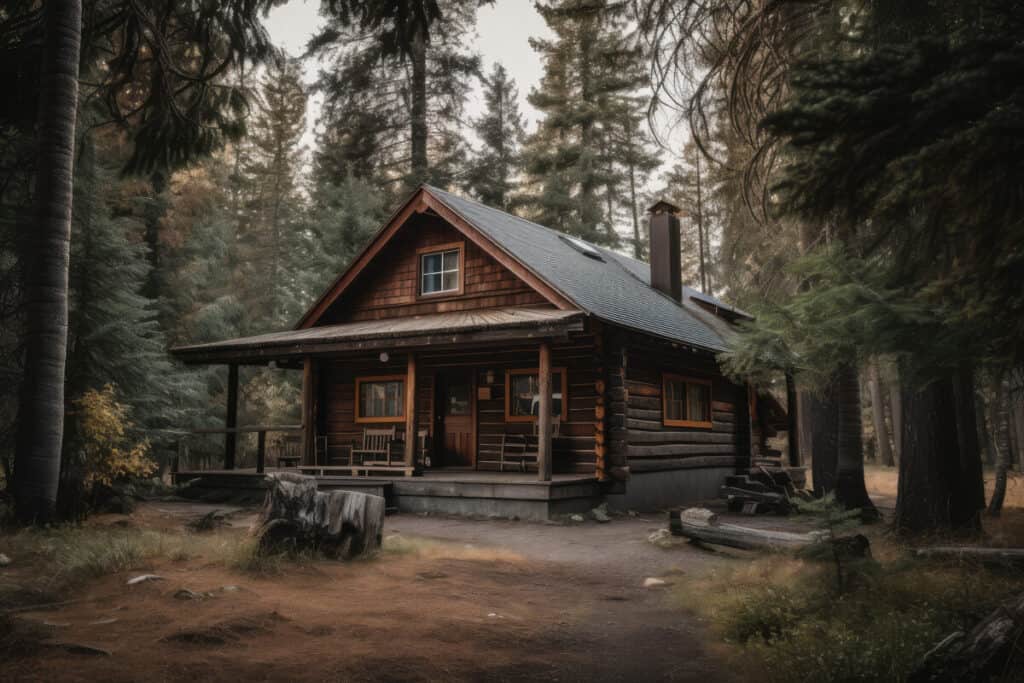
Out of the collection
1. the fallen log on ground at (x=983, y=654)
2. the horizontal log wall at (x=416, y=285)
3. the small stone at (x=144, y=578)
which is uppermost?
the horizontal log wall at (x=416, y=285)

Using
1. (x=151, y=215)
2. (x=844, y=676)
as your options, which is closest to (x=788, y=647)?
(x=844, y=676)

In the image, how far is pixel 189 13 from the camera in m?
10.6

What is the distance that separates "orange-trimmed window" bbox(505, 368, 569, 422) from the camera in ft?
48.2

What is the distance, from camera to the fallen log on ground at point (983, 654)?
3.62 metres

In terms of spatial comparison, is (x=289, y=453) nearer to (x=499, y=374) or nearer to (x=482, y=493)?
(x=499, y=374)

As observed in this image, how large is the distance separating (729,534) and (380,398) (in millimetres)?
9989

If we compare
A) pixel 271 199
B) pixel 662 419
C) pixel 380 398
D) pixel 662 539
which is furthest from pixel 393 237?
pixel 271 199

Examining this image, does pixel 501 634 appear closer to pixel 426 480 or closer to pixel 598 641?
pixel 598 641

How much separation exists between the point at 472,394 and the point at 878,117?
13359mm

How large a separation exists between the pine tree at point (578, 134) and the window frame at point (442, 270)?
13.1 meters

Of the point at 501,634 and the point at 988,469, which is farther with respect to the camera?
the point at 988,469

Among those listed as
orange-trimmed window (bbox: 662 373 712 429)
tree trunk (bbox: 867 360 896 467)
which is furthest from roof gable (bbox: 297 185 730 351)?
tree trunk (bbox: 867 360 896 467)

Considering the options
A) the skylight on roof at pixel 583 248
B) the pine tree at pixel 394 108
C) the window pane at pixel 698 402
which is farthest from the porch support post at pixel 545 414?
the pine tree at pixel 394 108

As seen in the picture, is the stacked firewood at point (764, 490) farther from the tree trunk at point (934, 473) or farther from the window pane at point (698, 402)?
the tree trunk at point (934, 473)
